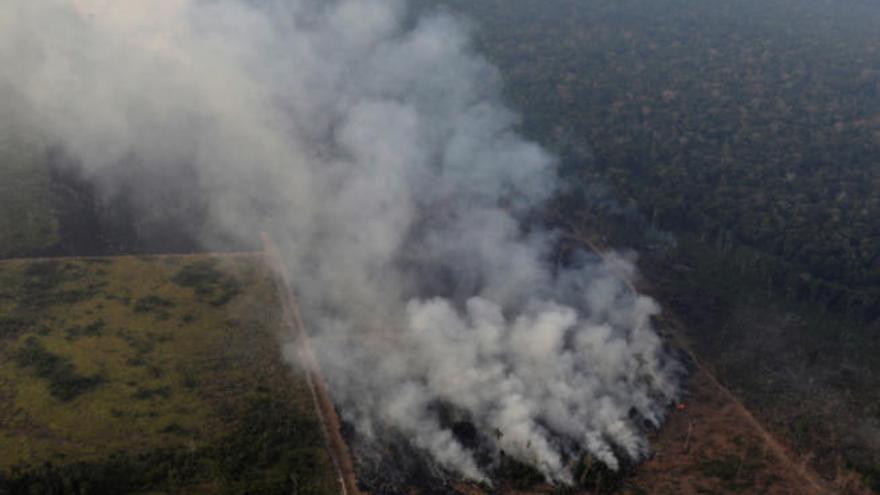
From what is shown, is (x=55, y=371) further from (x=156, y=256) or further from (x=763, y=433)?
(x=763, y=433)

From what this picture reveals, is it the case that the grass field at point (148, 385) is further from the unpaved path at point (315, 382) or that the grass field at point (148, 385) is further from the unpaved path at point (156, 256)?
the unpaved path at point (315, 382)

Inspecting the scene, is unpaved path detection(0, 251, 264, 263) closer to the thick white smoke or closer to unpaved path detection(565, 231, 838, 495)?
the thick white smoke

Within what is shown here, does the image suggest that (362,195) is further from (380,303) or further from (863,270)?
(863,270)

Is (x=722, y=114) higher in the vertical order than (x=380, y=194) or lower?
higher

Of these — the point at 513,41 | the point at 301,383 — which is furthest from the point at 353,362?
the point at 513,41

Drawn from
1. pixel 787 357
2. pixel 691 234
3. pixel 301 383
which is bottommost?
pixel 787 357

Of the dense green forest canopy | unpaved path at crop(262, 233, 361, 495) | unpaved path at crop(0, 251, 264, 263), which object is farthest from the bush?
the dense green forest canopy

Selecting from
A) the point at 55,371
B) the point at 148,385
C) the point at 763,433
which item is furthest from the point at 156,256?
the point at 763,433
